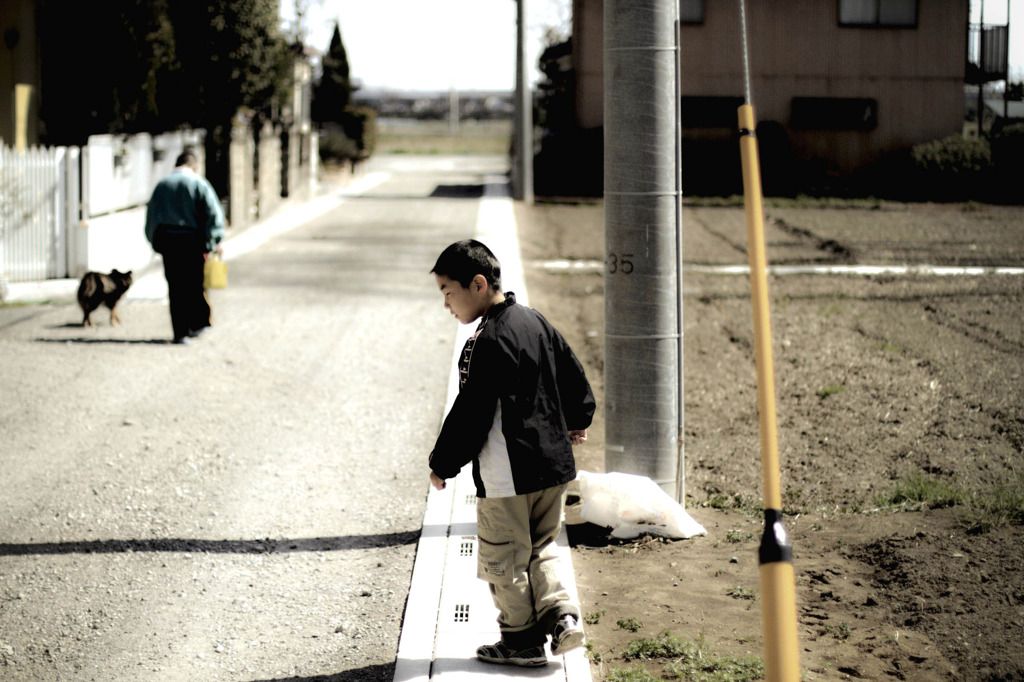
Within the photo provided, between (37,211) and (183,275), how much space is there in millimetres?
5096

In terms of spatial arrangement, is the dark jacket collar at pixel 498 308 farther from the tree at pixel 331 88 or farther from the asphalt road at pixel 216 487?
the tree at pixel 331 88

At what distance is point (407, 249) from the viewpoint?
Answer: 1916 cm

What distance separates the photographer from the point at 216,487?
6.80 meters

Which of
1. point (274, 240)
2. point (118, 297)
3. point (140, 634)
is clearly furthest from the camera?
point (274, 240)

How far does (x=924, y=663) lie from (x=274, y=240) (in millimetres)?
17349

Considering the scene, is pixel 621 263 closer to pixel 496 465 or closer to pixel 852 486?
pixel 852 486

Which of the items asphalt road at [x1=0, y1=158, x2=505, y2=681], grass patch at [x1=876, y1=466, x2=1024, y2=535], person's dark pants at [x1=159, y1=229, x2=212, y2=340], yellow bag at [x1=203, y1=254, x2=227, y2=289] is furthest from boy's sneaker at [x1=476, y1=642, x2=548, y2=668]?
yellow bag at [x1=203, y1=254, x2=227, y2=289]

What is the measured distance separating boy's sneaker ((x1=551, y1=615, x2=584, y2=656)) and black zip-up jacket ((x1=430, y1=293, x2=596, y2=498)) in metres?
0.49

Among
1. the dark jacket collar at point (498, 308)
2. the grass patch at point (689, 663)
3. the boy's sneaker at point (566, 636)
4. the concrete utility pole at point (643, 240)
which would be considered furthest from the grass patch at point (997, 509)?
the dark jacket collar at point (498, 308)

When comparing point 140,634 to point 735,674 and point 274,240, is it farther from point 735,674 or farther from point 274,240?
point 274,240

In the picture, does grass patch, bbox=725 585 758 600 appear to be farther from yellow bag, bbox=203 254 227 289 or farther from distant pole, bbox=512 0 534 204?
distant pole, bbox=512 0 534 204

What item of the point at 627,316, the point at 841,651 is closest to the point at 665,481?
the point at 627,316

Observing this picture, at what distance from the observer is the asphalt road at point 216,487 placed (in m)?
4.80

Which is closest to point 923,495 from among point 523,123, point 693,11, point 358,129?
point 523,123
